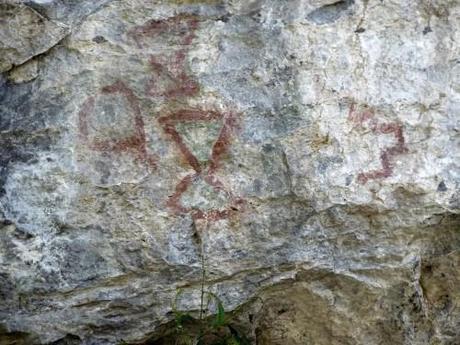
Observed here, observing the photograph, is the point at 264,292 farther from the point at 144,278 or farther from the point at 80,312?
the point at 80,312

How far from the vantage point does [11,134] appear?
1.98 meters

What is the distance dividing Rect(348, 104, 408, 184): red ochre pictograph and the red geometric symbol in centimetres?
29

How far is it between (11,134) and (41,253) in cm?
30

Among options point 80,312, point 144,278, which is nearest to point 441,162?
point 144,278

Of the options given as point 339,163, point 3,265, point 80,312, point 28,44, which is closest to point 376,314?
point 339,163

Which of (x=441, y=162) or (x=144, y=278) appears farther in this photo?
(x=144, y=278)

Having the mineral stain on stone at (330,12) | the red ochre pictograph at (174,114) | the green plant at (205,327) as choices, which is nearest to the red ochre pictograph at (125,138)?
the red ochre pictograph at (174,114)

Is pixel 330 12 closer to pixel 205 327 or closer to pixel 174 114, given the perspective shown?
Result: pixel 174 114

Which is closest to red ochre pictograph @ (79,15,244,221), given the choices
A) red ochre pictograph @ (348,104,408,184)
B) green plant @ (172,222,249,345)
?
green plant @ (172,222,249,345)

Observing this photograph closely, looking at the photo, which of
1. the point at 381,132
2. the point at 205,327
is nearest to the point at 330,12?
the point at 381,132

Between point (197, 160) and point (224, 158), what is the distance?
2.6 inches

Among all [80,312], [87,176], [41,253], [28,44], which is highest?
[28,44]

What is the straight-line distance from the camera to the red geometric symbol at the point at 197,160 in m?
1.97

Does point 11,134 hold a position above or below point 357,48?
below
